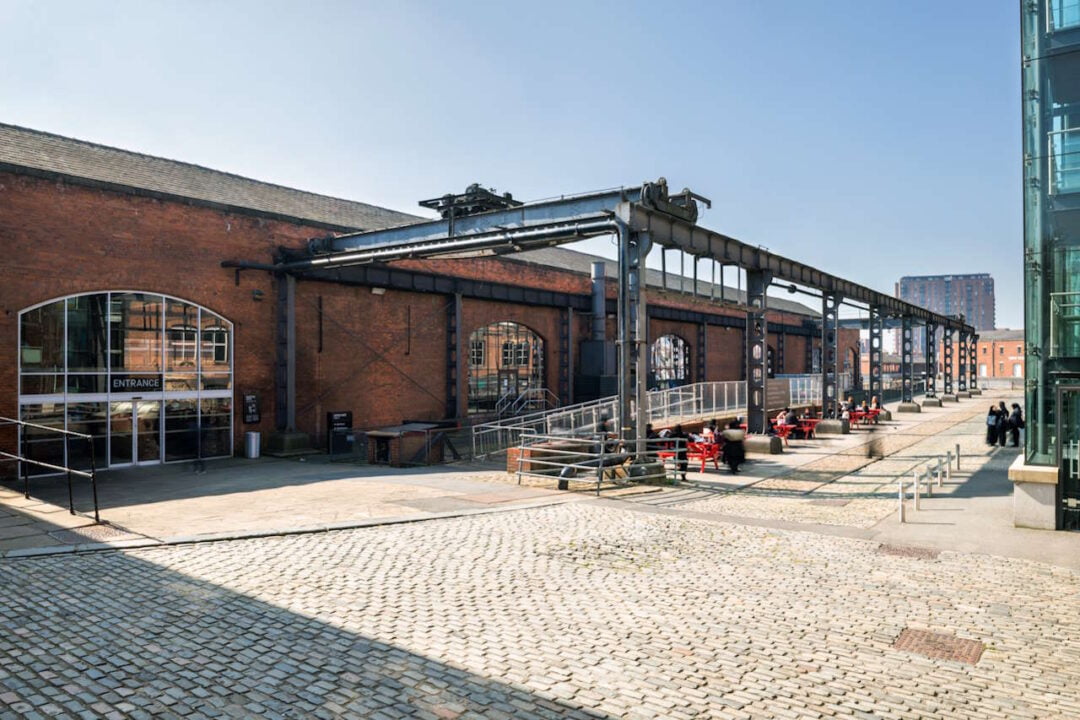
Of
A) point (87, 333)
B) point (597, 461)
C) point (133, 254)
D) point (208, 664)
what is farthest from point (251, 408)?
point (208, 664)

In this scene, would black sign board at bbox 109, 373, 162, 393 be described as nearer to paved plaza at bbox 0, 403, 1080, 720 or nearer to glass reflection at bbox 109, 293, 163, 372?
glass reflection at bbox 109, 293, 163, 372

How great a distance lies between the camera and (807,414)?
35.1 meters

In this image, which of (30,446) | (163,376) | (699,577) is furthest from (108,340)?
(699,577)

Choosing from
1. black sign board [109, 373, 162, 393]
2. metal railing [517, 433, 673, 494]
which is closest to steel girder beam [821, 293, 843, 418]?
metal railing [517, 433, 673, 494]

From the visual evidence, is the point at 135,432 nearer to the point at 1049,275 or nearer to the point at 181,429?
the point at 181,429

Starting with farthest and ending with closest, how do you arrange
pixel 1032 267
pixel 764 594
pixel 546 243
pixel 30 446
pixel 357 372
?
pixel 357 372 < pixel 546 243 < pixel 30 446 < pixel 1032 267 < pixel 764 594

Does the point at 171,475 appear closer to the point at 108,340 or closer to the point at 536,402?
the point at 108,340

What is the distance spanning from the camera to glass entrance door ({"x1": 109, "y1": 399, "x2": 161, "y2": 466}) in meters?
18.7

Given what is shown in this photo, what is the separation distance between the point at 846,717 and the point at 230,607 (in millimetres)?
5846

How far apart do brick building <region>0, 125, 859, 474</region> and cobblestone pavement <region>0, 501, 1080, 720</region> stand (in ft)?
36.5

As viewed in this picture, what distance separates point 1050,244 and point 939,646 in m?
8.81

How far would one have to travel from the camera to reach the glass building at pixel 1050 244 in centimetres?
1155

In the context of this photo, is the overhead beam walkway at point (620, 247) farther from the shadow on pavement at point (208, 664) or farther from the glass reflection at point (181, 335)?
the shadow on pavement at point (208, 664)

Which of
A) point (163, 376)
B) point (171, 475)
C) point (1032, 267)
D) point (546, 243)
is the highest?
point (546, 243)
